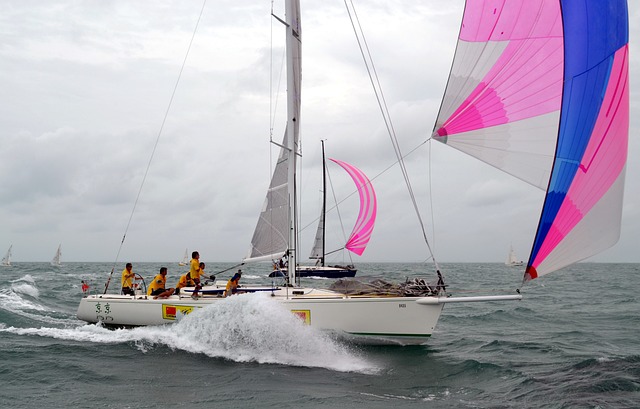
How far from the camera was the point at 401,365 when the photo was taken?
421 inches

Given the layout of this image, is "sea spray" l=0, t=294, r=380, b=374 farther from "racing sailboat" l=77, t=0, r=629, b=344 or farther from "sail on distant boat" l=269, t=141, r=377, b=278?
"sail on distant boat" l=269, t=141, r=377, b=278

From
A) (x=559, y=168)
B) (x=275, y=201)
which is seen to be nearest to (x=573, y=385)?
(x=559, y=168)

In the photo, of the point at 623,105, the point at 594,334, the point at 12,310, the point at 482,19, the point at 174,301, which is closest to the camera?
the point at 623,105

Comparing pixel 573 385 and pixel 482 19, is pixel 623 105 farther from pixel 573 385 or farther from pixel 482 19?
pixel 573 385

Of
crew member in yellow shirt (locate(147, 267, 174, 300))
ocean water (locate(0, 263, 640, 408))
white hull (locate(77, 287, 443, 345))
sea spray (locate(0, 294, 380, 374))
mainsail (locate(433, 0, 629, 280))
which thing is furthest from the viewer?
crew member in yellow shirt (locate(147, 267, 174, 300))

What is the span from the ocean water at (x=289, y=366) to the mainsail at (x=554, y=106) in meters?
2.76

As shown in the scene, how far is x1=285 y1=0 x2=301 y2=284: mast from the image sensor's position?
14.2 meters

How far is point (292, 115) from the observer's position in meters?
14.3

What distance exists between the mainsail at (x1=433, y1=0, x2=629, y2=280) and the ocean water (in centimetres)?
276

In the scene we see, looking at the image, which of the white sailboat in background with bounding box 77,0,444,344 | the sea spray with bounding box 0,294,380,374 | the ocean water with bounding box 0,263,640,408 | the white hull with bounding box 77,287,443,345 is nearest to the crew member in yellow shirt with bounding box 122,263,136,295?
the white sailboat in background with bounding box 77,0,444,344

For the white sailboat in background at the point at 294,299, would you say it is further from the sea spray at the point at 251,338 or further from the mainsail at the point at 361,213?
the mainsail at the point at 361,213

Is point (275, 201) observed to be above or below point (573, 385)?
above

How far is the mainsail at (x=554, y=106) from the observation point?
7.58 m

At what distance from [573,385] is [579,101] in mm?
4699
